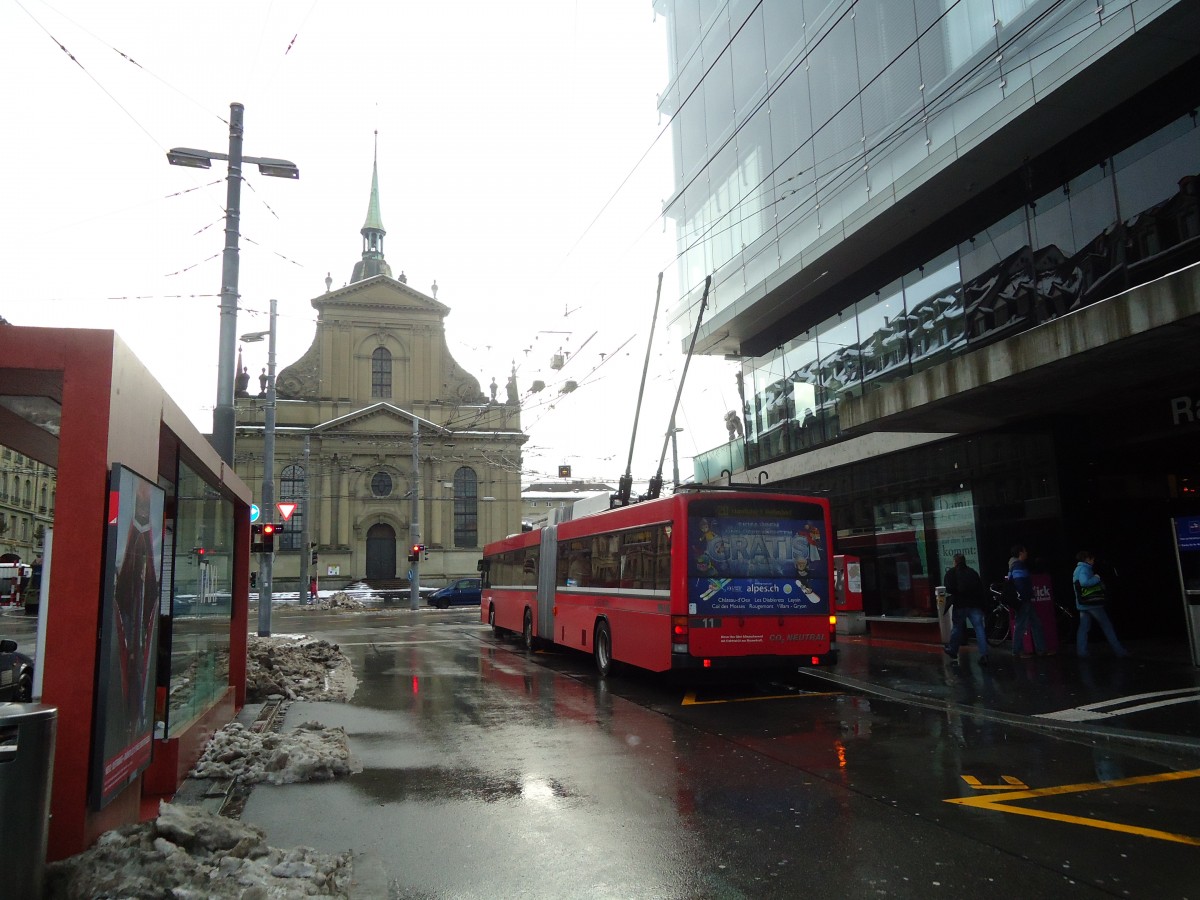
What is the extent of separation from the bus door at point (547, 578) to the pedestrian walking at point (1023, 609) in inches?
324

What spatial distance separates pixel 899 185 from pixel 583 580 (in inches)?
380

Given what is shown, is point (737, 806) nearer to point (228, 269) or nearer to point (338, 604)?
point (228, 269)

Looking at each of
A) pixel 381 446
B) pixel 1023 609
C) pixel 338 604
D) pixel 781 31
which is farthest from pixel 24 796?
pixel 381 446

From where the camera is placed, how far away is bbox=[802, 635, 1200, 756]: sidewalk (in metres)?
8.68

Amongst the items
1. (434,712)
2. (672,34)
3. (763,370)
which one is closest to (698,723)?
(434,712)

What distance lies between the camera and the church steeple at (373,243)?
6756cm

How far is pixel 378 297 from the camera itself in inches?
2392

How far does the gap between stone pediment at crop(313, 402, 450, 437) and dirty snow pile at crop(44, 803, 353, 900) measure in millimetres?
53645

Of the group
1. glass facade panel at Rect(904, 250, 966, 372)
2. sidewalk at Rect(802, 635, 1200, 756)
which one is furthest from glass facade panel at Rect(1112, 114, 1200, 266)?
sidewalk at Rect(802, 635, 1200, 756)

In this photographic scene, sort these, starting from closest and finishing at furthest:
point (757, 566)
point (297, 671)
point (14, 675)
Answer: point (14, 675) < point (757, 566) < point (297, 671)

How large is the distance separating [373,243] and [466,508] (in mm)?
23271

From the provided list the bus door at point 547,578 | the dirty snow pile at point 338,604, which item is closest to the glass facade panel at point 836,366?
the bus door at point 547,578

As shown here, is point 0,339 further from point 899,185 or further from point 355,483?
point 355,483

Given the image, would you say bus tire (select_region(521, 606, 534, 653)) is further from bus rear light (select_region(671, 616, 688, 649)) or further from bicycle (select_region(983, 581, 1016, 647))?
bicycle (select_region(983, 581, 1016, 647))
